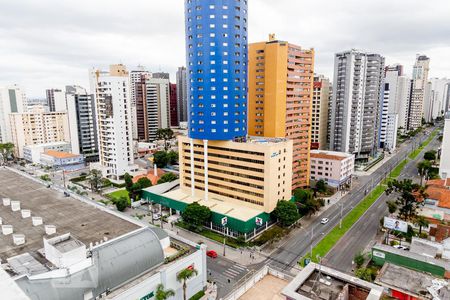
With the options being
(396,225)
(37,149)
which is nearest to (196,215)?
(396,225)

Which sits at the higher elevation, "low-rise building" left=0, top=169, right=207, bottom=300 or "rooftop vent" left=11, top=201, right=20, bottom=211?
"rooftop vent" left=11, top=201, right=20, bottom=211

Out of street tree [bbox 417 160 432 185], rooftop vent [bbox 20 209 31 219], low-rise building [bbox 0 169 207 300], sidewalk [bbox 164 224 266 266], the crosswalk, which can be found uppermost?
rooftop vent [bbox 20 209 31 219]

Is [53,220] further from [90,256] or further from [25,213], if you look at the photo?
[90,256]

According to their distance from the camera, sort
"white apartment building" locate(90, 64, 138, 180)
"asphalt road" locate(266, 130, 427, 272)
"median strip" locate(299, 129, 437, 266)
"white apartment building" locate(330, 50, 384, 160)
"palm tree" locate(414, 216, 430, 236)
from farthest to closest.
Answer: "white apartment building" locate(330, 50, 384, 160) < "white apartment building" locate(90, 64, 138, 180) < "palm tree" locate(414, 216, 430, 236) < "median strip" locate(299, 129, 437, 266) < "asphalt road" locate(266, 130, 427, 272)

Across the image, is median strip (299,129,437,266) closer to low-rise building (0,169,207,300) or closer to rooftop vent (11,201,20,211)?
low-rise building (0,169,207,300)

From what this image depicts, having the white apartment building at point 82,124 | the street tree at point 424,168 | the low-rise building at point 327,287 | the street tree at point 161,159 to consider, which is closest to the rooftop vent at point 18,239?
the low-rise building at point 327,287

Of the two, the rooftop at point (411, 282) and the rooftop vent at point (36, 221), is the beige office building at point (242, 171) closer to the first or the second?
the rooftop at point (411, 282)

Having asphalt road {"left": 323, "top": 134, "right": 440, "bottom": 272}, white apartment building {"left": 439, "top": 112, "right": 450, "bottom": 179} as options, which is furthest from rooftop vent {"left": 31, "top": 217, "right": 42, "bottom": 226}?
white apartment building {"left": 439, "top": 112, "right": 450, "bottom": 179}
